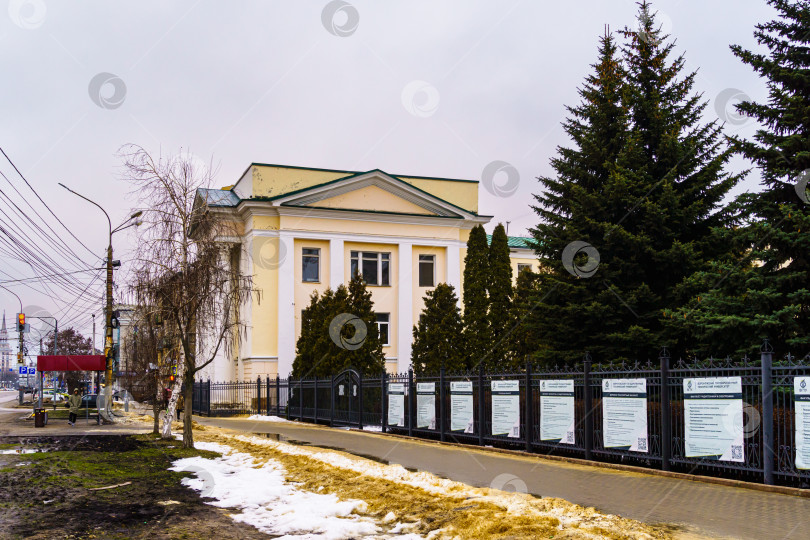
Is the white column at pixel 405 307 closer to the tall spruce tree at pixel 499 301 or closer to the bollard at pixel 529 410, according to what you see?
the tall spruce tree at pixel 499 301

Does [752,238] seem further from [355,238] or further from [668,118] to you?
[355,238]

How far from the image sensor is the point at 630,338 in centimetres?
1833

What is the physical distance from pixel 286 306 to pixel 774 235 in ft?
114

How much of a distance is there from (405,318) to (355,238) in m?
6.00

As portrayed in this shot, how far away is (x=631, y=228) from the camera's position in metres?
20.3

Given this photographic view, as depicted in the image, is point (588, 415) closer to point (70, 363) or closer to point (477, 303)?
point (477, 303)

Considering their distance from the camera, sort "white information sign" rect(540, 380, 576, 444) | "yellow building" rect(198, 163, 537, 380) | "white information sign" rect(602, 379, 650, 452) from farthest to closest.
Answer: "yellow building" rect(198, 163, 537, 380)
"white information sign" rect(540, 380, 576, 444)
"white information sign" rect(602, 379, 650, 452)

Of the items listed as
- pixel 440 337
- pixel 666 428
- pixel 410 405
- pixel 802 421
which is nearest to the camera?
pixel 802 421

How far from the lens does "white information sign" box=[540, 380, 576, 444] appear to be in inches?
596

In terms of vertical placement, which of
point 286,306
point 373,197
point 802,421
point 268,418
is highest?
point 373,197

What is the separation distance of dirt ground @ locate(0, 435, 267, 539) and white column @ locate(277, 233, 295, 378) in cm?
2724

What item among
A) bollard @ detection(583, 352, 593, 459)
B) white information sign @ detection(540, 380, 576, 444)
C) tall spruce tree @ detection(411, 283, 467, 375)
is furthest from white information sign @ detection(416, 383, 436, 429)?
tall spruce tree @ detection(411, 283, 467, 375)

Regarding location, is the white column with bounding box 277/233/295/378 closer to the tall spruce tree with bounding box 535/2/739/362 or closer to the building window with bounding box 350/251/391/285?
the building window with bounding box 350/251/391/285

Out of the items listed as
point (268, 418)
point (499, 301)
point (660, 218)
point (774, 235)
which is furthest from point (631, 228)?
point (268, 418)
